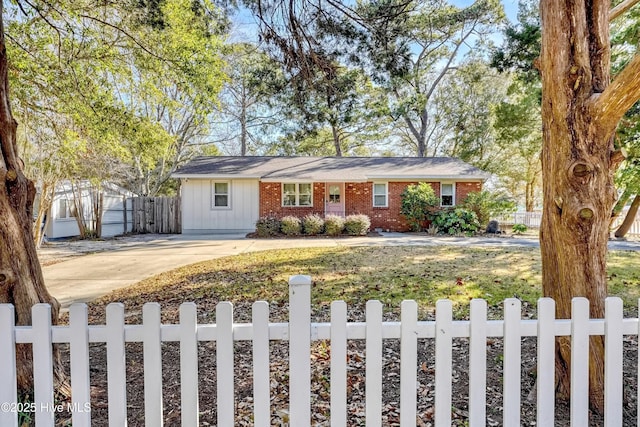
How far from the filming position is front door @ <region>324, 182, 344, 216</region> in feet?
57.4

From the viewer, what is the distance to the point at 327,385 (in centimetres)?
273

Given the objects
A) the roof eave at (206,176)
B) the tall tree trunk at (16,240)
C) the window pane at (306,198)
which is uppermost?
the roof eave at (206,176)

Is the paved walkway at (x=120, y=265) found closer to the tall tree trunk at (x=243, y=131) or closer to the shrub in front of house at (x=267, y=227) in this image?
the shrub in front of house at (x=267, y=227)

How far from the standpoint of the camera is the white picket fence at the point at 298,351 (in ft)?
5.39

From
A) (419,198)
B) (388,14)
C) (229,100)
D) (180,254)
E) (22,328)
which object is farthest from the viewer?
(229,100)

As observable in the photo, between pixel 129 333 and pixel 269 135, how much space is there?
25839 mm

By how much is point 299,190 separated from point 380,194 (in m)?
3.90

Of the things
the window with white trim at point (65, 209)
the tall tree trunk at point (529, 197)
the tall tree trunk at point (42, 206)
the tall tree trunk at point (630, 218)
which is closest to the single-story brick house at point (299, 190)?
the window with white trim at point (65, 209)

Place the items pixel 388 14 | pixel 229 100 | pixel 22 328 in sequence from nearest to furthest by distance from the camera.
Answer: pixel 22 328, pixel 388 14, pixel 229 100

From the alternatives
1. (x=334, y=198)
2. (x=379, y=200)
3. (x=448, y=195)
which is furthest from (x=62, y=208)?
(x=448, y=195)

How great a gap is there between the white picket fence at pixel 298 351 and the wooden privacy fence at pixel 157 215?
16528 millimetres

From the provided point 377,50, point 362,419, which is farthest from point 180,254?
point 362,419

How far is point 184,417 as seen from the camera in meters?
1.68

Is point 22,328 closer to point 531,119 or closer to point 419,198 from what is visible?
point 419,198
